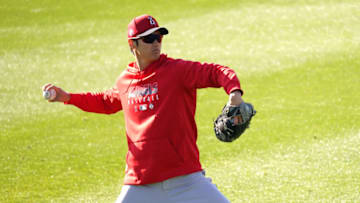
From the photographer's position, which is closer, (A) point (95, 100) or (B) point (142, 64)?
(B) point (142, 64)

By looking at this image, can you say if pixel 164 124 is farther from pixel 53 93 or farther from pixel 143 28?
pixel 53 93

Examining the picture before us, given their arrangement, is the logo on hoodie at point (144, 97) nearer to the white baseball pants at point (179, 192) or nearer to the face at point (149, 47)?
the face at point (149, 47)

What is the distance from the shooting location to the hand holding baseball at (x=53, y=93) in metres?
5.50

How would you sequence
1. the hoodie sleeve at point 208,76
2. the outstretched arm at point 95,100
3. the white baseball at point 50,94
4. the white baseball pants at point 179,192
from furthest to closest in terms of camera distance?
the outstretched arm at point 95,100
the white baseball at point 50,94
the white baseball pants at point 179,192
the hoodie sleeve at point 208,76

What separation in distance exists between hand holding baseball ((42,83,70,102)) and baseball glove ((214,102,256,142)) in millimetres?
1659

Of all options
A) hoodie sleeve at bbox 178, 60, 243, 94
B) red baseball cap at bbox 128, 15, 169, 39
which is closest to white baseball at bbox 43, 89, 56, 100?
red baseball cap at bbox 128, 15, 169, 39

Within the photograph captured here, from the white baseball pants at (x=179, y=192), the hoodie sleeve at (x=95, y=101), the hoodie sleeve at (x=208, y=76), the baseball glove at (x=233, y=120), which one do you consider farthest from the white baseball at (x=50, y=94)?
the baseball glove at (x=233, y=120)

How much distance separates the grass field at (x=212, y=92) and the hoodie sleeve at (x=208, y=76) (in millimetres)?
3450

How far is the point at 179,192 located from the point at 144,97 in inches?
34.8

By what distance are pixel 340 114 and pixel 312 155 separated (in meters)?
2.39

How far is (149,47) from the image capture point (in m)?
5.21

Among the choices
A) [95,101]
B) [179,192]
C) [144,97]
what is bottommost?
[179,192]

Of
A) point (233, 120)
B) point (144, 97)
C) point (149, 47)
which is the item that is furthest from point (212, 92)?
point (233, 120)

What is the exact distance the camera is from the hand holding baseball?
550cm
